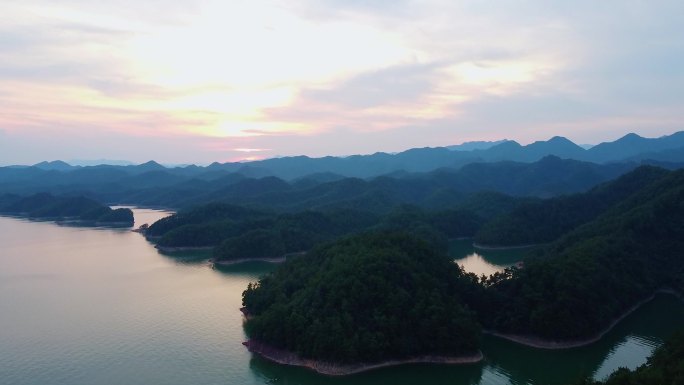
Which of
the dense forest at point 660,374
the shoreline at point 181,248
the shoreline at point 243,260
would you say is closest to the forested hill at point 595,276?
the dense forest at point 660,374

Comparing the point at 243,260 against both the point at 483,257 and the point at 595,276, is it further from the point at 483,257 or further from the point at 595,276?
the point at 595,276

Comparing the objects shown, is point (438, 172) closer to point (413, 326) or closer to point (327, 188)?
point (327, 188)

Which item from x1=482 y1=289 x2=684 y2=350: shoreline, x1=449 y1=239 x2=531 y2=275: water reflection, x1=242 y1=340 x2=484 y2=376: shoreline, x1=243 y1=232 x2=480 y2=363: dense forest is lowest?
x1=242 y1=340 x2=484 y2=376: shoreline

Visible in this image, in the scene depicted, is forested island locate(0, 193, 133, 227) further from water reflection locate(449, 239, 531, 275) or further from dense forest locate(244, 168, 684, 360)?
dense forest locate(244, 168, 684, 360)

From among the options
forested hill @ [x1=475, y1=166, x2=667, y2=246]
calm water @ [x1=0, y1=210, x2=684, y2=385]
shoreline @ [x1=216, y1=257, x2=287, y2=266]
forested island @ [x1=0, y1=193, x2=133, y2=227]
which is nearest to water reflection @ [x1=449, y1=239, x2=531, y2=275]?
forested hill @ [x1=475, y1=166, x2=667, y2=246]

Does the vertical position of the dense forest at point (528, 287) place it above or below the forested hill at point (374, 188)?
A: below

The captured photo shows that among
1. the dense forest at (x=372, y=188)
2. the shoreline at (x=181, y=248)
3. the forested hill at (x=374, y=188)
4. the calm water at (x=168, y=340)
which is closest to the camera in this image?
the calm water at (x=168, y=340)

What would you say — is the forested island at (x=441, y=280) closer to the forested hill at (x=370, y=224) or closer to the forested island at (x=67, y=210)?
the forested hill at (x=370, y=224)
